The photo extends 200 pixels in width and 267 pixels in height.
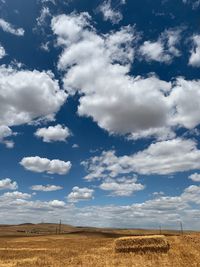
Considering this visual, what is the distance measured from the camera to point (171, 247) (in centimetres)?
4266

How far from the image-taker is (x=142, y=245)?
42.5 m

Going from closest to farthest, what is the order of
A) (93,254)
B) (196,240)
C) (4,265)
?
(4,265) → (93,254) → (196,240)

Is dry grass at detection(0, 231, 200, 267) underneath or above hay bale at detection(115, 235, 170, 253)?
underneath

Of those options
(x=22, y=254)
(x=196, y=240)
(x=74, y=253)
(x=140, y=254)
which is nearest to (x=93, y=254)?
(x=74, y=253)

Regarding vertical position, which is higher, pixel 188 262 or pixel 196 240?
pixel 196 240

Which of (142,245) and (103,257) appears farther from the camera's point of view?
(142,245)

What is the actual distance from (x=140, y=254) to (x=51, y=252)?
995cm

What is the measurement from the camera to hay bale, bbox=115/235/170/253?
41.8 meters

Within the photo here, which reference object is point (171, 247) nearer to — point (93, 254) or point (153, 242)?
point (153, 242)

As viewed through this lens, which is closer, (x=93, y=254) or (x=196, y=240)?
(x=93, y=254)

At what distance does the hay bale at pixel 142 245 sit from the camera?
41781 millimetres

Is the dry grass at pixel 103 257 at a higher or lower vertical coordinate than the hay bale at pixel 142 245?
lower

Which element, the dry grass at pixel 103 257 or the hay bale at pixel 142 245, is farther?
the hay bale at pixel 142 245

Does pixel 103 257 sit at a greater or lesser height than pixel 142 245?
lesser
